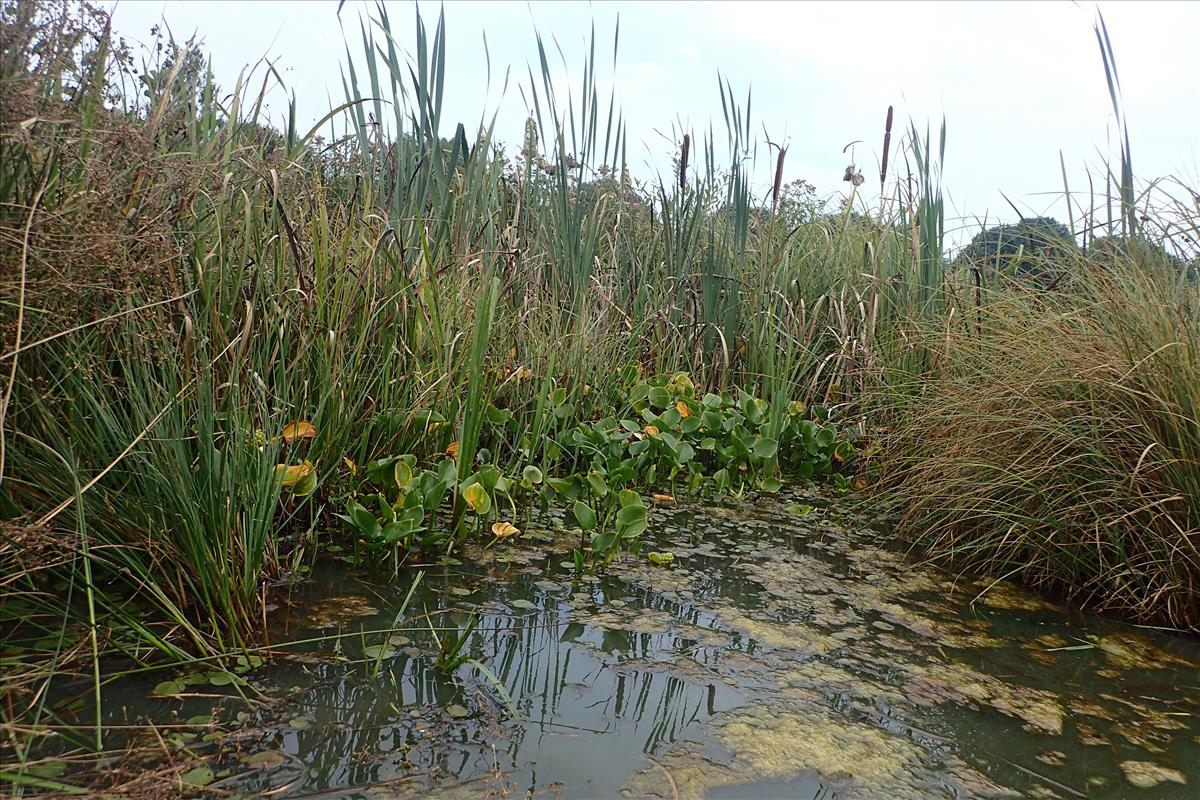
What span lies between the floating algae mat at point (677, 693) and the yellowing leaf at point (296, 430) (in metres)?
0.36

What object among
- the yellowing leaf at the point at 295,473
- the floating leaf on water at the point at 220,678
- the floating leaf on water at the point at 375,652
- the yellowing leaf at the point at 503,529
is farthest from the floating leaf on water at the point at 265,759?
the yellowing leaf at the point at 503,529

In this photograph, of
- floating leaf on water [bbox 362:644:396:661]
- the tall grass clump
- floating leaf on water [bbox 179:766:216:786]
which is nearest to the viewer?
floating leaf on water [bbox 179:766:216:786]

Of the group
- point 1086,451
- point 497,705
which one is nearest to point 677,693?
point 497,705

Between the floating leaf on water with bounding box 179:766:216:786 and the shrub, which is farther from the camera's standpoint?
the shrub

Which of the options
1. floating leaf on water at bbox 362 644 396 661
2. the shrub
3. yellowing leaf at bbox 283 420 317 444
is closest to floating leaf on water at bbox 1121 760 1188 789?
floating leaf on water at bbox 362 644 396 661

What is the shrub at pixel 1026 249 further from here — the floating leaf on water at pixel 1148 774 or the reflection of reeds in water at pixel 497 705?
the reflection of reeds in water at pixel 497 705

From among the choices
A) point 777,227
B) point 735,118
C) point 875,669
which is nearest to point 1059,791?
point 875,669

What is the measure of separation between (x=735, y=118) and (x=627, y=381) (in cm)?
134

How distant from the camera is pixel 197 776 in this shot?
1.34 metres

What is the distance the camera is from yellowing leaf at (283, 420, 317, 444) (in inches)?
83.9

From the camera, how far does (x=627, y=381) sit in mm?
3688

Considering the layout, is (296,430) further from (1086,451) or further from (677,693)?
(1086,451)

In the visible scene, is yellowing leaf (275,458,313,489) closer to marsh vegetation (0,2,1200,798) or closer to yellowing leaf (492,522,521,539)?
marsh vegetation (0,2,1200,798)

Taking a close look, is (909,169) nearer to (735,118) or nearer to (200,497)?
(735,118)
